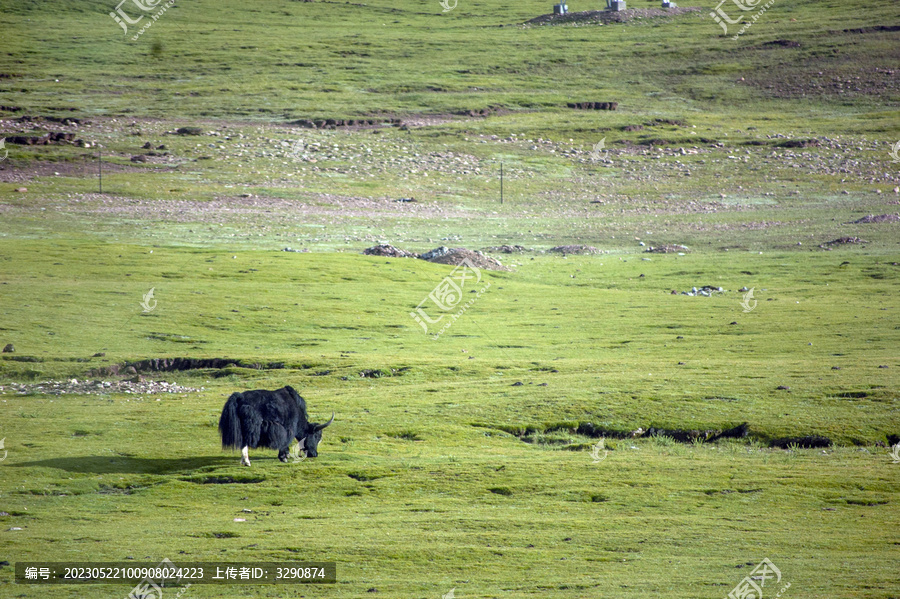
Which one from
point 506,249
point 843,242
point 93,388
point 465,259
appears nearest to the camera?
point 93,388

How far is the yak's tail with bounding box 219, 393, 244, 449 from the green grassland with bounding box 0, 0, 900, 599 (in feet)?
2.20

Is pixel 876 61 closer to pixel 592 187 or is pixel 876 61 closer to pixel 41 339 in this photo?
pixel 592 187

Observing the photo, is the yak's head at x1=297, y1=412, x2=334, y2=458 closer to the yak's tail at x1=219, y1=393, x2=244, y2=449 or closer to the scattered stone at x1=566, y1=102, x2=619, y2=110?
the yak's tail at x1=219, y1=393, x2=244, y2=449

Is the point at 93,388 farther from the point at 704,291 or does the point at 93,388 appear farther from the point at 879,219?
the point at 879,219

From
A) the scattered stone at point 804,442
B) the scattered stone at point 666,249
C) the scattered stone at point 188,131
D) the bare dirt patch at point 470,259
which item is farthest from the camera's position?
the scattered stone at point 188,131

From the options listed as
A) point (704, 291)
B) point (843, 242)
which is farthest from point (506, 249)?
point (843, 242)

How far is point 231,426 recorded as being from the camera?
58.6ft

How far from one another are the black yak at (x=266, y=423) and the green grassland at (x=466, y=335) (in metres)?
0.60

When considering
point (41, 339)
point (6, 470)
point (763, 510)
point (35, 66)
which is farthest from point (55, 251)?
point (35, 66)

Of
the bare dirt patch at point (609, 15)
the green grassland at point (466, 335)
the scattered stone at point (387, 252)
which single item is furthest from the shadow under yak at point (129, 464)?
the bare dirt patch at point (609, 15)

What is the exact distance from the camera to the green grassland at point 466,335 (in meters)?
14.9

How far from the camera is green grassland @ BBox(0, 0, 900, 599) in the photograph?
585 inches

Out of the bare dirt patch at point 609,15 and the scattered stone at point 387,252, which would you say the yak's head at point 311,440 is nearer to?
the scattered stone at point 387,252

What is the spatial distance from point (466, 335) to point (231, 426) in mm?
19273
